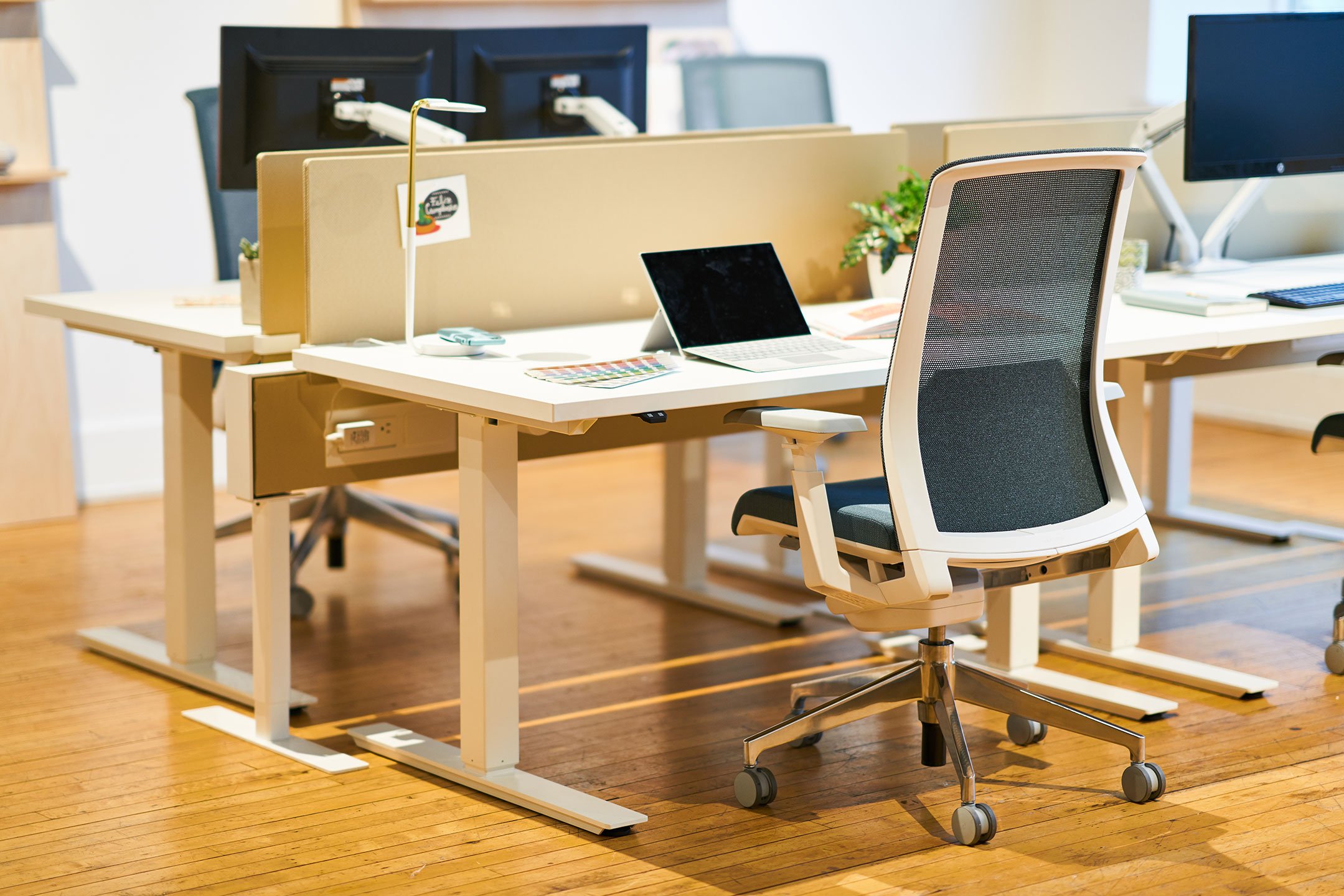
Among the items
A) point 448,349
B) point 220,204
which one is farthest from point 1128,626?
point 220,204

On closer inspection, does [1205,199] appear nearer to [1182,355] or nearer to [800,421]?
[1182,355]

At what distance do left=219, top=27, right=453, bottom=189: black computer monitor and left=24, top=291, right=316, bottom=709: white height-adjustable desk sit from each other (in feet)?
1.09

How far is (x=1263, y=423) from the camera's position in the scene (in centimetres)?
608

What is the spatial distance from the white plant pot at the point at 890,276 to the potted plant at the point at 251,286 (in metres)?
1.23

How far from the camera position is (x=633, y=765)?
9.75 ft

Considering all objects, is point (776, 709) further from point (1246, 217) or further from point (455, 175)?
point (1246, 217)

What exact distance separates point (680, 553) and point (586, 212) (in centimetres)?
114

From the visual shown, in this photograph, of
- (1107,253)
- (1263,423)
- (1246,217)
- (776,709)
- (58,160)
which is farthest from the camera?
(1263,423)

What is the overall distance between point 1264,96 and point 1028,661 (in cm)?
140

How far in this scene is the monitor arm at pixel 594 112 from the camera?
145 inches

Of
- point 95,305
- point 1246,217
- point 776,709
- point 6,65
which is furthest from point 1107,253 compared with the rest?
point 6,65

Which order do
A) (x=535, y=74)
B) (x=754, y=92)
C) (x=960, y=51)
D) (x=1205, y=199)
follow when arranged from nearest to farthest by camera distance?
1. (x=535, y=74)
2. (x=1205, y=199)
3. (x=754, y=92)
4. (x=960, y=51)

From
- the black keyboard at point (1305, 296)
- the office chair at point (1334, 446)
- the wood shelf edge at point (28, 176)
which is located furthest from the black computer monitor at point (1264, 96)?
the wood shelf edge at point (28, 176)

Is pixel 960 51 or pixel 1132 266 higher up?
pixel 960 51
